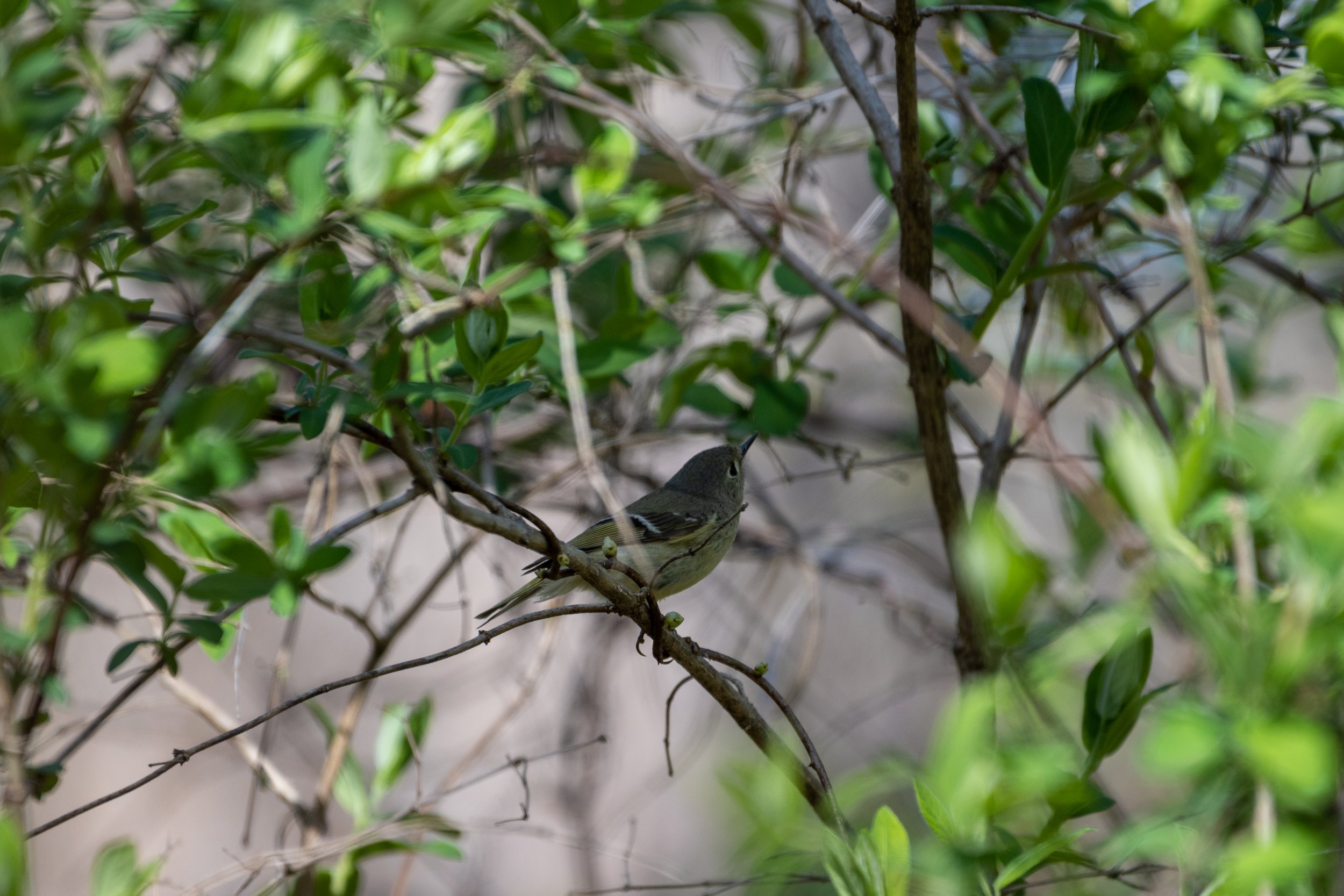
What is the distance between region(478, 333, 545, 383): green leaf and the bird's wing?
1.07m

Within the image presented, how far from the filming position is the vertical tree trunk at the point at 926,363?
1.42 m

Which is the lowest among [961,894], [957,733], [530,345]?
[961,894]

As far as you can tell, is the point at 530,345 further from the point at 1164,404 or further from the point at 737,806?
the point at 1164,404

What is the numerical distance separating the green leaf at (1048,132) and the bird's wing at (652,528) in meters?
1.25

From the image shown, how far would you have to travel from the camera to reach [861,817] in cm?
274

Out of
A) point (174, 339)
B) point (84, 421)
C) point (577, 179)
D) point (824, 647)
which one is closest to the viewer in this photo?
point (84, 421)

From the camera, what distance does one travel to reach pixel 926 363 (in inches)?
64.1

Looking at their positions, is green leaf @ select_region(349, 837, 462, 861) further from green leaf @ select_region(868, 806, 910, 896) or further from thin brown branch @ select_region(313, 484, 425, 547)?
green leaf @ select_region(868, 806, 910, 896)

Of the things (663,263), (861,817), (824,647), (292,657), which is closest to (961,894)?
(861,817)

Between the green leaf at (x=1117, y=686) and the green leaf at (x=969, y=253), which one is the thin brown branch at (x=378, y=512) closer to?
the green leaf at (x=1117, y=686)

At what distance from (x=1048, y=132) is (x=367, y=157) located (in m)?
0.92

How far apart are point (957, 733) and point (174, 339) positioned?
2.54 feet

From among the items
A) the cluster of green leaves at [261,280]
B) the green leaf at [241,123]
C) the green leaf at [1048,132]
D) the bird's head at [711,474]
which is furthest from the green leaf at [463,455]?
the bird's head at [711,474]

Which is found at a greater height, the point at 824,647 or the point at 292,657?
the point at 292,657
